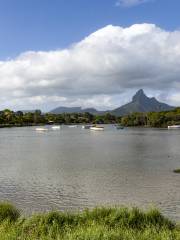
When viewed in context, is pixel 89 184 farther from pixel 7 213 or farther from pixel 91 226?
pixel 91 226

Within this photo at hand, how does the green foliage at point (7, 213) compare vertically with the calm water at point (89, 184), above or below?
above

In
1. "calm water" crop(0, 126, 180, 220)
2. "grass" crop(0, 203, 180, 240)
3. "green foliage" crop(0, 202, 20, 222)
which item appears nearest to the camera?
"grass" crop(0, 203, 180, 240)

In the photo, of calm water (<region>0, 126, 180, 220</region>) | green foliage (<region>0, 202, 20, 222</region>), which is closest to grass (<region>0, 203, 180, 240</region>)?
green foliage (<region>0, 202, 20, 222</region>)

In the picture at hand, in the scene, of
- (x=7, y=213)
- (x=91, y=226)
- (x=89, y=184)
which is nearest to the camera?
(x=91, y=226)

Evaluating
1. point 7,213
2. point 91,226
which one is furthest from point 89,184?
point 91,226

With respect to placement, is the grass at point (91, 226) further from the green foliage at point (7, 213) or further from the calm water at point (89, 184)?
the calm water at point (89, 184)

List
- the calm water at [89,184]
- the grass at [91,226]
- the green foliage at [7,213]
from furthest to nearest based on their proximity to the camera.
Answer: the calm water at [89,184], the green foliage at [7,213], the grass at [91,226]

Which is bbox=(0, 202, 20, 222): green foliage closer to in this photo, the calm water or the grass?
the grass

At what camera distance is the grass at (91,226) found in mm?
16828

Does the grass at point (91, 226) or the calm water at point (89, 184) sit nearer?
the grass at point (91, 226)

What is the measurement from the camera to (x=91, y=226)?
19141 millimetres

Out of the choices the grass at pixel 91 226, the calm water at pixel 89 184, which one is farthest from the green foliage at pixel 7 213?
the calm water at pixel 89 184

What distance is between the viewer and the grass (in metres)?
16.8

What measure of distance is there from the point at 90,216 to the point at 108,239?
7147 mm
